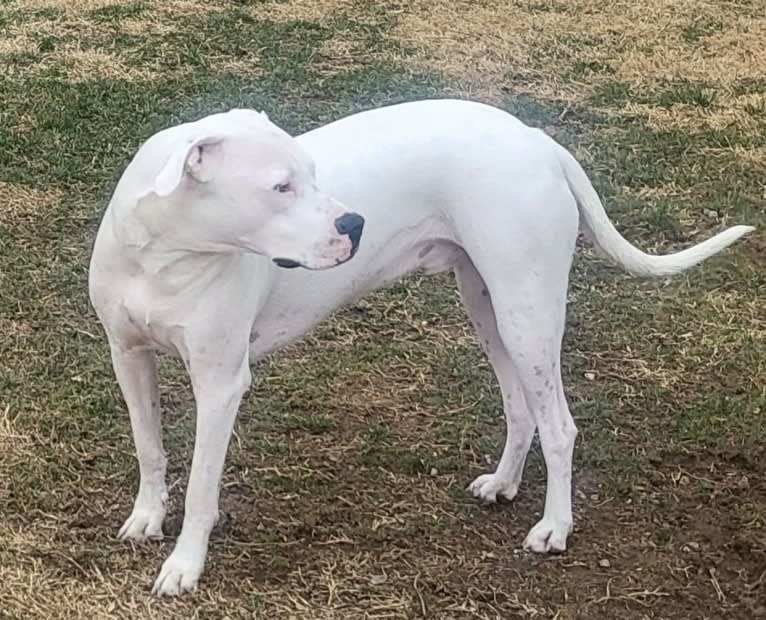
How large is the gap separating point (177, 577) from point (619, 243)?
1.70 m

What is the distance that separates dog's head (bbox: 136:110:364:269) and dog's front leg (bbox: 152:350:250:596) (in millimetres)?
445

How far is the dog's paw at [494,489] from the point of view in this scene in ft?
14.0

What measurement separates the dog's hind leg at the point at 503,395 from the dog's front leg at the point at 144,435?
1.03 meters

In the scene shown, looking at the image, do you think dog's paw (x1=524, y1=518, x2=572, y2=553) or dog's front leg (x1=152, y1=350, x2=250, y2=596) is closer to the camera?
dog's front leg (x1=152, y1=350, x2=250, y2=596)

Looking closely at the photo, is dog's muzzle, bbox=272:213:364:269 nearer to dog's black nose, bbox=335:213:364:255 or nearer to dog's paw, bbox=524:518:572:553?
dog's black nose, bbox=335:213:364:255

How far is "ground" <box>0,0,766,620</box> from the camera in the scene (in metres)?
3.90

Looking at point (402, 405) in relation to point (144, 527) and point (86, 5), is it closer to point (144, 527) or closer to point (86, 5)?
point (144, 527)

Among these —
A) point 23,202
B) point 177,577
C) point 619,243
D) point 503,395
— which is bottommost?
point 23,202

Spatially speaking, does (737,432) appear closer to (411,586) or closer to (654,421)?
(654,421)

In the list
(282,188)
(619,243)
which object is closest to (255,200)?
(282,188)

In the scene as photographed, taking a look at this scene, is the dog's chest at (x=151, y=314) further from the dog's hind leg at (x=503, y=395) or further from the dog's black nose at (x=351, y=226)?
the dog's hind leg at (x=503, y=395)

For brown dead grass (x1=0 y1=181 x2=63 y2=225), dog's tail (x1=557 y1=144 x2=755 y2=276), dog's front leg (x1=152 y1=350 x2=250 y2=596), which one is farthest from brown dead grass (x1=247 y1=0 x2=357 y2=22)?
dog's front leg (x1=152 y1=350 x2=250 y2=596)

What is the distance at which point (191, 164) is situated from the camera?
312 centimetres

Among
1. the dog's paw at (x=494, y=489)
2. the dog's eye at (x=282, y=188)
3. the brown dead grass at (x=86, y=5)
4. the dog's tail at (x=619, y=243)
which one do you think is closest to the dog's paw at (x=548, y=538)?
the dog's paw at (x=494, y=489)
